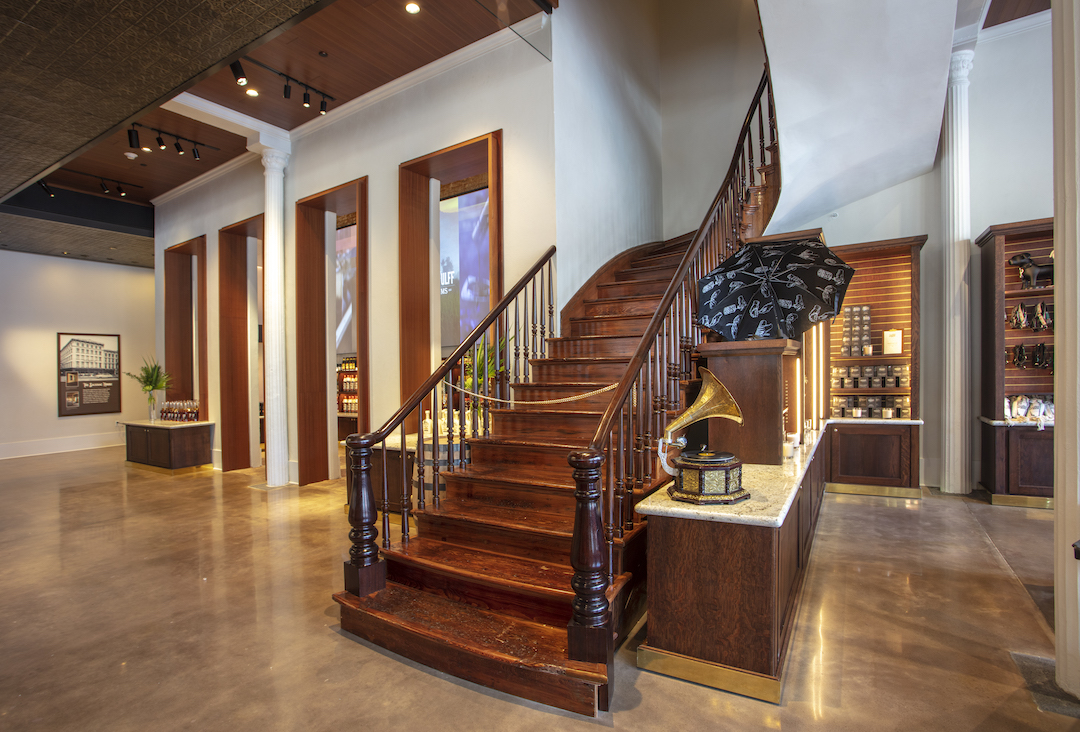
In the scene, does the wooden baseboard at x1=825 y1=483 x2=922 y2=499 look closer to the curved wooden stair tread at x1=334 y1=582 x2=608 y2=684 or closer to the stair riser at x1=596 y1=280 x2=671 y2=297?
the stair riser at x1=596 y1=280 x2=671 y2=297

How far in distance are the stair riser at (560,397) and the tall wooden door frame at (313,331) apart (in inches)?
142

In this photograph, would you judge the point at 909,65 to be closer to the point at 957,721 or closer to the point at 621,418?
the point at 621,418

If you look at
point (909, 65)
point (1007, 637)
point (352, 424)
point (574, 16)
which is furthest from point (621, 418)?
point (352, 424)

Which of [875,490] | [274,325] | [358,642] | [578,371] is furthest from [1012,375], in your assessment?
[274,325]

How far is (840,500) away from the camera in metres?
5.84

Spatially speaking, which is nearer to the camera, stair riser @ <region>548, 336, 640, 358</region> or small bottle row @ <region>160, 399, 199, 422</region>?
stair riser @ <region>548, 336, 640, 358</region>

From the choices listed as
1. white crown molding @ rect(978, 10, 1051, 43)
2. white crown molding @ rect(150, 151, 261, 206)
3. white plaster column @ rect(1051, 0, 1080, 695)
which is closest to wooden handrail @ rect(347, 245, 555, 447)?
white plaster column @ rect(1051, 0, 1080, 695)

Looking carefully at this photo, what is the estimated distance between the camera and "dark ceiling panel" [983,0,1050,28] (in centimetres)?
550

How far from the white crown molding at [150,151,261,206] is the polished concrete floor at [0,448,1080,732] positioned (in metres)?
5.11

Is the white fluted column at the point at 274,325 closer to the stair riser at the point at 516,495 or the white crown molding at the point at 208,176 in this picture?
the white crown molding at the point at 208,176

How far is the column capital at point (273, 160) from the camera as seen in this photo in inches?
271

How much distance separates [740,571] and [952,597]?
193cm

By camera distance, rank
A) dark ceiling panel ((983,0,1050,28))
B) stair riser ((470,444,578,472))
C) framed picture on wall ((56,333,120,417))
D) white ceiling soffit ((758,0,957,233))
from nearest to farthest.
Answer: stair riser ((470,444,578,472))
white ceiling soffit ((758,0,957,233))
dark ceiling panel ((983,0,1050,28))
framed picture on wall ((56,333,120,417))

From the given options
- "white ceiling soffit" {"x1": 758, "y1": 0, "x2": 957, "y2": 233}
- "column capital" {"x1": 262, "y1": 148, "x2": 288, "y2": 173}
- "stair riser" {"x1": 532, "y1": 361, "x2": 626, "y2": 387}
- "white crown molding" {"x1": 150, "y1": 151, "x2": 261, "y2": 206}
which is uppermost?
"white crown molding" {"x1": 150, "y1": 151, "x2": 261, "y2": 206}
